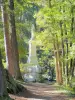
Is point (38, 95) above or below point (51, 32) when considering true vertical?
below

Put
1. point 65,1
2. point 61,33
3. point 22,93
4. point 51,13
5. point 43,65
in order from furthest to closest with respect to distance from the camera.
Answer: point 43,65, point 61,33, point 51,13, point 65,1, point 22,93

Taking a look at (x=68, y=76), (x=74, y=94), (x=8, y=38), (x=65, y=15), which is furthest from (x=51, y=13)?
(x=74, y=94)

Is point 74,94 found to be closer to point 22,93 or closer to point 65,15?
point 22,93

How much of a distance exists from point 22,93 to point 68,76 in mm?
6318

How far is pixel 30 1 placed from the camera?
764 inches

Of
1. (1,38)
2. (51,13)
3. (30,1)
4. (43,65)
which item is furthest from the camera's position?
(43,65)

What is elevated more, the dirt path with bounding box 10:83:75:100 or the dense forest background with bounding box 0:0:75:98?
the dense forest background with bounding box 0:0:75:98

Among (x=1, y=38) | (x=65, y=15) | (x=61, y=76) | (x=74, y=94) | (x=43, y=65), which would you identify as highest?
(x=65, y=15)

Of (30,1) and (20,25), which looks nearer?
(30,1)

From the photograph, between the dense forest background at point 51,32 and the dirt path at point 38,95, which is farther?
the dense forest background at point 51,32

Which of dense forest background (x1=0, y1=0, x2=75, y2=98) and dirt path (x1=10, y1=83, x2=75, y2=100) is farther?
dense forest background (x1=0, y1=0, x2=75, y2=98)

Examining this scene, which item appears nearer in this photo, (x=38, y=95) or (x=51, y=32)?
(x=38, y=95)

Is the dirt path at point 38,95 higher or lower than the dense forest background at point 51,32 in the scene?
lower

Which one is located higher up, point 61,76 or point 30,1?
point 30,1
